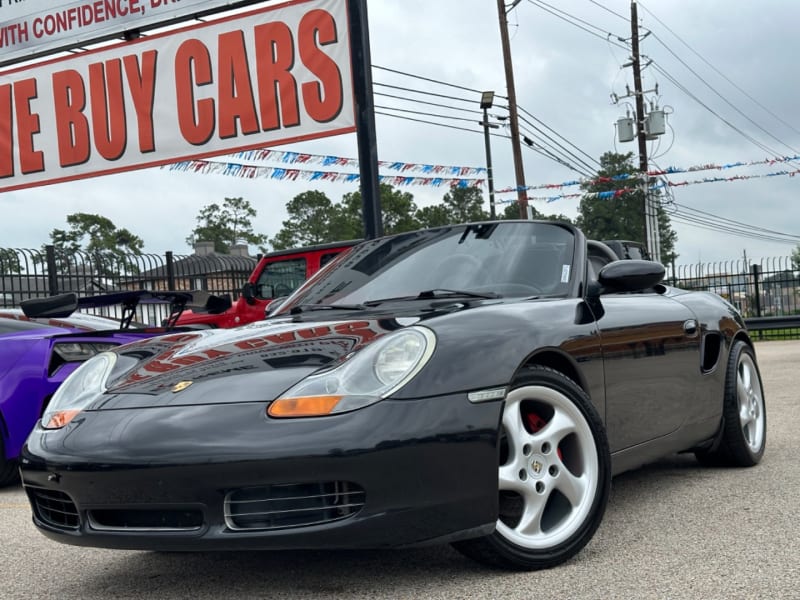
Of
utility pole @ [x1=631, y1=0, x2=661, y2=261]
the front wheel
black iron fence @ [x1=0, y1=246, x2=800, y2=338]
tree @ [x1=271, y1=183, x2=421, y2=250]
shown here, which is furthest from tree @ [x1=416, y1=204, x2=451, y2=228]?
the front wheel

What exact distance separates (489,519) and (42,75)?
10047 mm

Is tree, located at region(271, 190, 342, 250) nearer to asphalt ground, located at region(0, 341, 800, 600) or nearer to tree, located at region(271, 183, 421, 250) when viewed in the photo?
tree, located at region(271, 183, 421, 250)

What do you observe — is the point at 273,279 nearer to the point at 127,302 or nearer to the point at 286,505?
the point at 127,302

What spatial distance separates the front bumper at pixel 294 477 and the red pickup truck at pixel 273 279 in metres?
7.95

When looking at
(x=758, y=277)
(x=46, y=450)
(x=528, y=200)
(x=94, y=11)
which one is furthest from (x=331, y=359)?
(x=528, y=200)

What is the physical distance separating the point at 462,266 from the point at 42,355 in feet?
9.43

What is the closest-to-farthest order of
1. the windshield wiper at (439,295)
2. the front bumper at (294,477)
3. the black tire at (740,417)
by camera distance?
the front bumper at (294,477), the windshield wiper at (439,295), the black tire at (740,417)

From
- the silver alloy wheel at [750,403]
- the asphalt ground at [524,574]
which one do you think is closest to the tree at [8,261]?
the asphalt ground at [524,574]

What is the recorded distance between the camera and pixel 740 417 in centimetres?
491

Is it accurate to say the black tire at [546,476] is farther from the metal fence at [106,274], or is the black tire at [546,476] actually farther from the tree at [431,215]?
the tree at [431,215]

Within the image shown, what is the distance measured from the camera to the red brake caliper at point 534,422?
327 centimetres

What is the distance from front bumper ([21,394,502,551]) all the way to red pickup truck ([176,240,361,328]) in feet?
26.1

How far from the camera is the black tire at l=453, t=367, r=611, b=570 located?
3.06 m

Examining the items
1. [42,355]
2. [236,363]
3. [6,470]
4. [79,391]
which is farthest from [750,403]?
[6,470]
